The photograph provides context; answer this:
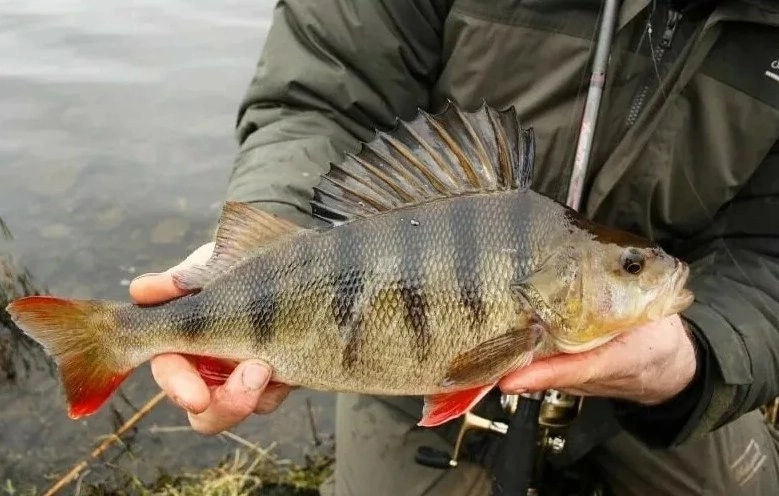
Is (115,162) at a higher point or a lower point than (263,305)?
lower

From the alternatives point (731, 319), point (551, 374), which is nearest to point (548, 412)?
point (731, 319)

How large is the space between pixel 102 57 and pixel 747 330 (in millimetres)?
6202

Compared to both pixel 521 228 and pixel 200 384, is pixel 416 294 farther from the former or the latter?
pixel 200 384

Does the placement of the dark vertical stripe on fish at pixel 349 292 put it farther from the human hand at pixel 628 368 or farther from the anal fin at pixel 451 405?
the human hand at pixel 628 368

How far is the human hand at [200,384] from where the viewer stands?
1.55 m

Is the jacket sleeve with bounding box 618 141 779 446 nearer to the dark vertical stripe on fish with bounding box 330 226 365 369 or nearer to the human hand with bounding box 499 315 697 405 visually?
the human hand with bounding box 499 315 697 405

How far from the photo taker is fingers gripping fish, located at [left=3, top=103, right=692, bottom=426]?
148cm

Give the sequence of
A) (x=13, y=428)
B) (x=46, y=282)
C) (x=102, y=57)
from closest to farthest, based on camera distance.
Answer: (x=13, y=428) < (x=46, y=282) < (x=102, y=57)

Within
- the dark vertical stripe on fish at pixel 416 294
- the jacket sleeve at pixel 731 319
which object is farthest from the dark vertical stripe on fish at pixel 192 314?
the jacket sleeve at pixel 731 319

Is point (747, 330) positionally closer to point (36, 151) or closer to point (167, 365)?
point (167, 365)

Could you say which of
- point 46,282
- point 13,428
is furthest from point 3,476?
point 46,282

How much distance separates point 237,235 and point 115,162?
3998 millimetres

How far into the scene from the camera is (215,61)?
6965 mm

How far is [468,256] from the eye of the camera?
4.85ft
